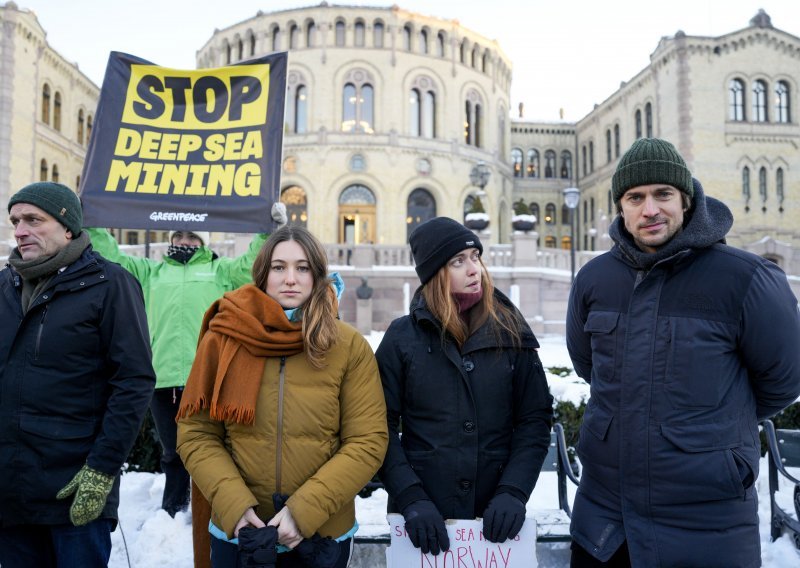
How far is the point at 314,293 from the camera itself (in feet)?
8.52

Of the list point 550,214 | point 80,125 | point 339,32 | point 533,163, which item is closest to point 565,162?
point 533,163

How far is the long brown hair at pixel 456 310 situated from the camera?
2578 millimetres

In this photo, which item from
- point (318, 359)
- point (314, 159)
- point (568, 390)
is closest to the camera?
point (318, 359)

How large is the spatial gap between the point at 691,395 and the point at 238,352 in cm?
184

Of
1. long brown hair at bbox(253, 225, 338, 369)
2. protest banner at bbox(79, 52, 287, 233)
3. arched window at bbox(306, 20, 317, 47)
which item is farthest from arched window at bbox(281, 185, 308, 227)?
long brown hair at bbox(253, 225, 338, 369)

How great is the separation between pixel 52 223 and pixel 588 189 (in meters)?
42.1

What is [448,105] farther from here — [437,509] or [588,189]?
[437,509]

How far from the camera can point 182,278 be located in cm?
460

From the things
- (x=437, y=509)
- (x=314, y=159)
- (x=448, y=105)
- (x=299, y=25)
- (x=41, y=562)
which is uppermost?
(x=299, y=25)

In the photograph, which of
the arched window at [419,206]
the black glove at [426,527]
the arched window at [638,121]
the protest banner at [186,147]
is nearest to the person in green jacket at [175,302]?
the protest banner at [186,147]

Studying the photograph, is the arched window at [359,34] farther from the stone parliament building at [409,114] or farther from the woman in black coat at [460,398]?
the woman in black coat at [460,398]

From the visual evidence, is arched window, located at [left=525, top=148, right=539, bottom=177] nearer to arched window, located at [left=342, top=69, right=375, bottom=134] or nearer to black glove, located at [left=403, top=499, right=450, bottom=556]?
arched window, located at [left=342, top=69, right=375, bottom=134]

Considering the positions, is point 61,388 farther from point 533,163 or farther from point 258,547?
point 533,163

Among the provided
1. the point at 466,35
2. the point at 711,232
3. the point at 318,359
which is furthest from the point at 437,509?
the point at 466,35
